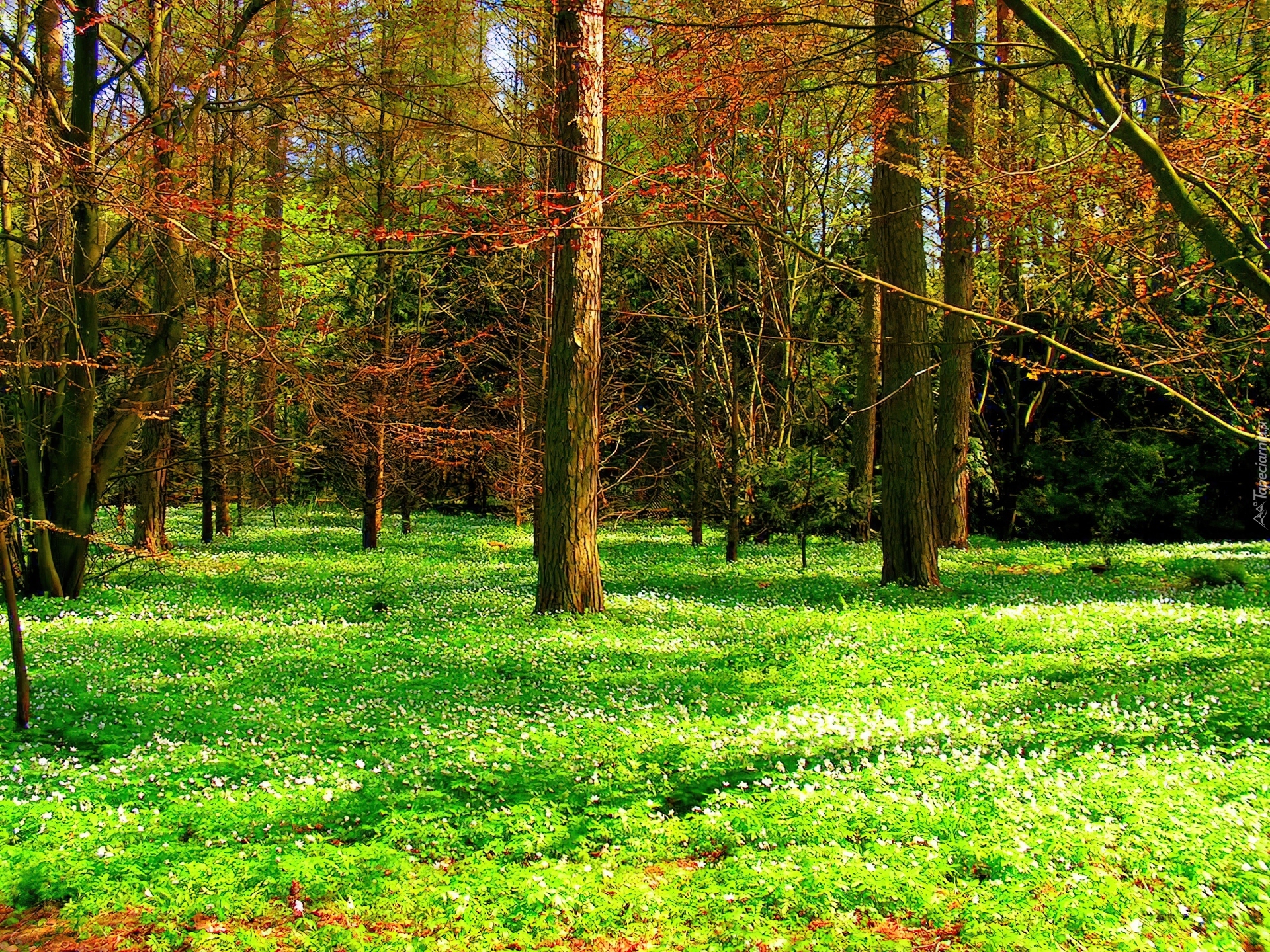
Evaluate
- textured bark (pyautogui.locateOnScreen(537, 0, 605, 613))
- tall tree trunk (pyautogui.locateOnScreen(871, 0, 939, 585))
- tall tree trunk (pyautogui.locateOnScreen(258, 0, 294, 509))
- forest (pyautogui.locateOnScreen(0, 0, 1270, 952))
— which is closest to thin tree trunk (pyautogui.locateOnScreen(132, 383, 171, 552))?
forest (pyautogui.locateOnScreen(0, 0, 1270, 952))

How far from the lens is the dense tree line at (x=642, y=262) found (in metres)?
8.44

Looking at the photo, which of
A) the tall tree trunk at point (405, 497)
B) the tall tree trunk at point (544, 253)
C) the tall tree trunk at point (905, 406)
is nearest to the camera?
the tall tree trunk at point (905, 406)

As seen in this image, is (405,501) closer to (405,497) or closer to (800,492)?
(405,497)

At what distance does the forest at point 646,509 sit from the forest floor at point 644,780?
0.12 feet

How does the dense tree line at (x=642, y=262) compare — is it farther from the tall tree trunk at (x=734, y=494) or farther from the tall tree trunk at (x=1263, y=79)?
the tall tree trunk at (x=1263, y=79)

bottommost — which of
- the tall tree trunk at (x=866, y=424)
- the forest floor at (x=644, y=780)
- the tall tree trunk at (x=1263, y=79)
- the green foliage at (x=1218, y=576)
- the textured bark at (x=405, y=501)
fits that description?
the forest floor at (x=644, y=780)

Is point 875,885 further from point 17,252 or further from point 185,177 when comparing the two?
point 17,252

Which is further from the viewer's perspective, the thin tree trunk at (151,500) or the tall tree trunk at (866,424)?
the tall tree trunk at (866,424)

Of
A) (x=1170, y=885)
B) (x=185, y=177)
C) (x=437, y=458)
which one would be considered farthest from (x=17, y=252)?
(x=1170, y=885)

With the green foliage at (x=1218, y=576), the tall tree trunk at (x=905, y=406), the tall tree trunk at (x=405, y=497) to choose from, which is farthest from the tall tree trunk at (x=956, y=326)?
the tall tree trunk at (x=405, y=497)

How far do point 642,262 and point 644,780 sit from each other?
1774cm

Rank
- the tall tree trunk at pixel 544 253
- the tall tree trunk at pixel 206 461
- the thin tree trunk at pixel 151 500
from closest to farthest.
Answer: the tall tree trunk at pixel 544 253 < the thin tree trunk at pixel 151 500 < the tall tree trunk at pixel 206 461

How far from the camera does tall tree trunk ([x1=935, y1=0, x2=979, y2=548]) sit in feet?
50.6

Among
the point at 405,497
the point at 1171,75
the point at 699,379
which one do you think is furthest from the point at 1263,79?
the point at 405,497
